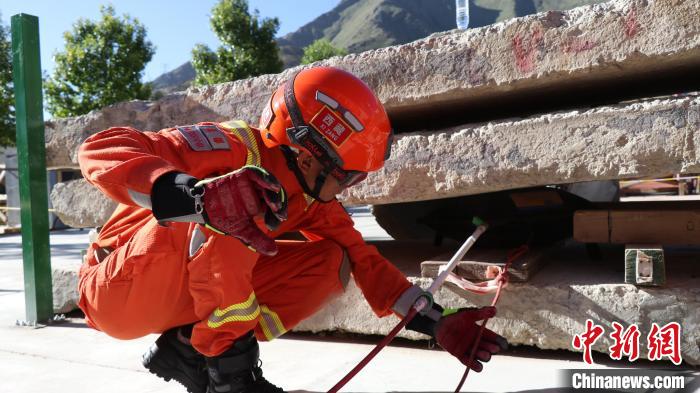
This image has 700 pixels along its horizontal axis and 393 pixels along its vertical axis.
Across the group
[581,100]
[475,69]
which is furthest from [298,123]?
[581,100]

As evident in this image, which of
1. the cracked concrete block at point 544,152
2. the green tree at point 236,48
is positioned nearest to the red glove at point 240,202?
the cracked concrete block at point 544,152

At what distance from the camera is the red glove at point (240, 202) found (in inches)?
50.3

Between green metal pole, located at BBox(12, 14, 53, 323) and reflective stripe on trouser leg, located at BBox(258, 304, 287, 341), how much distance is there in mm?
Answer: 1974

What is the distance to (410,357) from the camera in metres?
2.54

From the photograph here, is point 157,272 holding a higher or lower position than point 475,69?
lower

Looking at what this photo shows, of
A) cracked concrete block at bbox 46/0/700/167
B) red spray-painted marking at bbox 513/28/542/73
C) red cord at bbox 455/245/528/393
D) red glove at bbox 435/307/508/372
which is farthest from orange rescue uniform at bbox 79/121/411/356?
red spray-painted marking at bbox 513/28/542/73

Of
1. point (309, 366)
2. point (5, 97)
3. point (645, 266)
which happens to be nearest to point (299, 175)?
point (309, 366)

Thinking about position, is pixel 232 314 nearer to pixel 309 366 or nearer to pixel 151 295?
pixel 151 295

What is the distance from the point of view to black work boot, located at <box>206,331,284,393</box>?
1.76 metres

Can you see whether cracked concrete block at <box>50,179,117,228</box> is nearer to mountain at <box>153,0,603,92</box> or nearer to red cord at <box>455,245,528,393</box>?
red cord at <box>455,245,528,393</box>

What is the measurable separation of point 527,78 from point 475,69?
0.76 ft

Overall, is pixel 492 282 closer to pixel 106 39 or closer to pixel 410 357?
pixel 410 357

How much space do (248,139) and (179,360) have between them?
805 mm

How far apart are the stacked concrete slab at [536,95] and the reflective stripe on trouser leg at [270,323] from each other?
879 millimetres
